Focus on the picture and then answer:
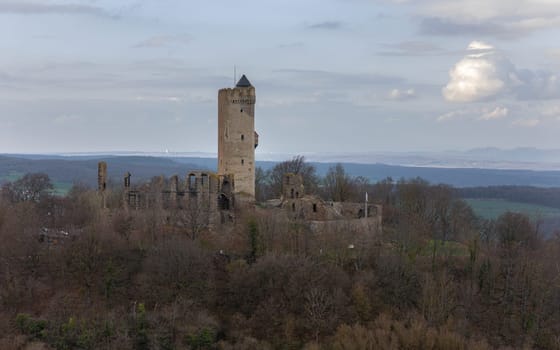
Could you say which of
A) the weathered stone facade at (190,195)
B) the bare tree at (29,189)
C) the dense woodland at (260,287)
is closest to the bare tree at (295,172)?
the weathered stone facade at (190,195)

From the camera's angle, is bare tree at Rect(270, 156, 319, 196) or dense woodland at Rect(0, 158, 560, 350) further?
bare tree at Rect(270, 156, 319, 196)

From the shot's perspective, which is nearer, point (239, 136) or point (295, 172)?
point (239, 136)

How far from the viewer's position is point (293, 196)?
4944 centimetres

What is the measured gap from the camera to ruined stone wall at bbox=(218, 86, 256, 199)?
163ft

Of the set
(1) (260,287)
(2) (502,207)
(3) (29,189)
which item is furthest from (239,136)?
(2) (502,207)

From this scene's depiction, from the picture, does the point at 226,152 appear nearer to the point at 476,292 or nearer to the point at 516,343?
the point at 476,292

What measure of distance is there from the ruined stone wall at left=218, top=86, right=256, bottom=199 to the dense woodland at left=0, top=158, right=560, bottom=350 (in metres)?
3.62

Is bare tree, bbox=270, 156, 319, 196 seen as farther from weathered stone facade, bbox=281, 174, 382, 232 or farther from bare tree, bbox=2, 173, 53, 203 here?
bare tree, bbox=2, 173, 53, 203

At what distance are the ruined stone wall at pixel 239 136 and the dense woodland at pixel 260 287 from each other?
3624 millimetres

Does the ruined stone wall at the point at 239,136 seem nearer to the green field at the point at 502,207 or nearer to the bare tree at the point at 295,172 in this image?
the bare tree at the point at 295,172

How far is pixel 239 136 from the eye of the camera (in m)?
49.7

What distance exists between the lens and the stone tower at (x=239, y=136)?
49.6m

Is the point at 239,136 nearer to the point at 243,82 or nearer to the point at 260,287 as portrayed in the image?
the point at 243,82

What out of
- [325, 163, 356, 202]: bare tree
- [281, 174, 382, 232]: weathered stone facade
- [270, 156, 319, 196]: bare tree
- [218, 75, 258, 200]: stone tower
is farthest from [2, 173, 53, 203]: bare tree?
[281, 174, 382, 232]: weathered stone facade
